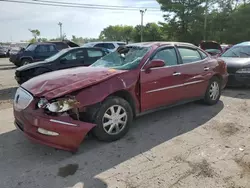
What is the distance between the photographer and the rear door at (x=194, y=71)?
197 inches

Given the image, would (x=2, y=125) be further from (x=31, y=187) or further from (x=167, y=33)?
(x=167, y=33)

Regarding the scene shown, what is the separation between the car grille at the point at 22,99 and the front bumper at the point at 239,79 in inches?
247

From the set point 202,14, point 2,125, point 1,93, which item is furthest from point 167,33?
point 2,125

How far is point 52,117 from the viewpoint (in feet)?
10.5

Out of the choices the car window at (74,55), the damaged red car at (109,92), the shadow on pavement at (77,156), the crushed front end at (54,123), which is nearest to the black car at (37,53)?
the car window at (74,55)

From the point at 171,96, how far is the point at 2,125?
11.0ft

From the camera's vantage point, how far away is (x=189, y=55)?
5.25 meters

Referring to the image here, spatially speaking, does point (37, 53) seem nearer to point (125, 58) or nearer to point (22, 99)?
point (125, 58)

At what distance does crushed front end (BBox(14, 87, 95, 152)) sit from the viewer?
10.5 feet

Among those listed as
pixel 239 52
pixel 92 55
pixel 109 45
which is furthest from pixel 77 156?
pixel 109 45

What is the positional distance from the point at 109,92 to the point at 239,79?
17.6ft

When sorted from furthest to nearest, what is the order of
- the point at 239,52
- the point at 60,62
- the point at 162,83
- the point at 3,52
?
the point at 3,52 → the point at 239,52 → the point at 60,62 → the point at 162,83

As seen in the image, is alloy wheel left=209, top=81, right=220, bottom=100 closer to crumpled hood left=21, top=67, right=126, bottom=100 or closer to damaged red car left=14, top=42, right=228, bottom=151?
damaged red car left=14, top=42, right=228, bottom=151

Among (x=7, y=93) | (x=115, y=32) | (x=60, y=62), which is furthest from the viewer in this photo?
(x=115, y=32)
